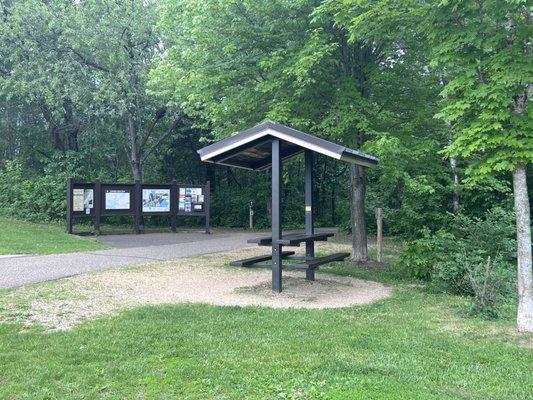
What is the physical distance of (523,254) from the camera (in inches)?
234

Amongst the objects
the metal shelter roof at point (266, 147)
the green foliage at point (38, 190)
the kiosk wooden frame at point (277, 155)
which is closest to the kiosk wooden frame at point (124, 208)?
the green foliage at point (38, 190)

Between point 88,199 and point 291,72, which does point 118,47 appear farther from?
point 291,72

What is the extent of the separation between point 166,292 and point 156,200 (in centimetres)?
1173

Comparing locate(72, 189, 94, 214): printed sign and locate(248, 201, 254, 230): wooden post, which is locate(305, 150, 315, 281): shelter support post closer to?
locate(72, 189, 94, 214): printed sign

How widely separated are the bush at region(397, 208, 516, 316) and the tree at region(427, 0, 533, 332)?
1815 mm

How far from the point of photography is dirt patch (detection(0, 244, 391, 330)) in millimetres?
6543

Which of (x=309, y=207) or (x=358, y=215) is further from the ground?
(x=309, y=207)

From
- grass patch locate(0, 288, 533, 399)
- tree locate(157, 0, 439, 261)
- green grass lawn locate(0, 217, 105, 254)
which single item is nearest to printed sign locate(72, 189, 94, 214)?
green grass lawn locate(0, 217, 105, 254)

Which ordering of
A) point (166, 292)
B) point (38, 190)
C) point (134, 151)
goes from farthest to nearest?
point (134, 151), point (38, 190), point (166, 292)

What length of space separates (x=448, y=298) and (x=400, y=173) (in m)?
2.67

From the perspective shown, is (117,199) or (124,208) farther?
(124,208)

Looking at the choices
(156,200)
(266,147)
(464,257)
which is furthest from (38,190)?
(464,257)

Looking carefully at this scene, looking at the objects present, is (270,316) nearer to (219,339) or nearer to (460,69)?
(219,339)

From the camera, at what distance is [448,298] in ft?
26.5
